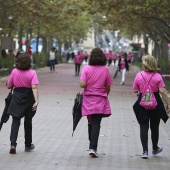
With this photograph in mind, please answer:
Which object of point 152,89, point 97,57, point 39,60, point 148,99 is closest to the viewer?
point 148,99

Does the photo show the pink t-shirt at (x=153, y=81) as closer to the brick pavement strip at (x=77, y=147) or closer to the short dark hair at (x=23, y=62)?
the brick pavement strip at (x=77, y=147)

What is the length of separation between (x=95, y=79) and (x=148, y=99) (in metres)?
0.88

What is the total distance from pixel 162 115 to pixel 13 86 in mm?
2387

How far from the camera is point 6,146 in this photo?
40.7 feet

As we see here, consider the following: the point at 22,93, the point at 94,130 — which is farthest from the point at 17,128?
the point at 94,130

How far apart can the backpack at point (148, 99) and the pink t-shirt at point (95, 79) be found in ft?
2.10

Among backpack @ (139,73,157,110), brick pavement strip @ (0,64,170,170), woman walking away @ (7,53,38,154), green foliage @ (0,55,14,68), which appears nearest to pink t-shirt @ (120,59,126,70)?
green foliage @ (0,55,14,68)

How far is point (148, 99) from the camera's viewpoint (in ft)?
36.7

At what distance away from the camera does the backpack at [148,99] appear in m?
11.2

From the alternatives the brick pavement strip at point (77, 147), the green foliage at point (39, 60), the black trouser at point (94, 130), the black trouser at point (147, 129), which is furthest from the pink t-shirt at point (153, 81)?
the green foliage at point (39, 60)

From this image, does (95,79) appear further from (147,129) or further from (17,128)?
(17,128)

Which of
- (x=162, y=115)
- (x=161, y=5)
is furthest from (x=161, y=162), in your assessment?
(x=161, y=5)

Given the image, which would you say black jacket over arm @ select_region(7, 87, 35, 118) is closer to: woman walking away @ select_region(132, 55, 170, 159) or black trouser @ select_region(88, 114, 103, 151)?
black trouser @ select_region(88, 114, 103, 151)

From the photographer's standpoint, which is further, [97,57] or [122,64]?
[122,64]
